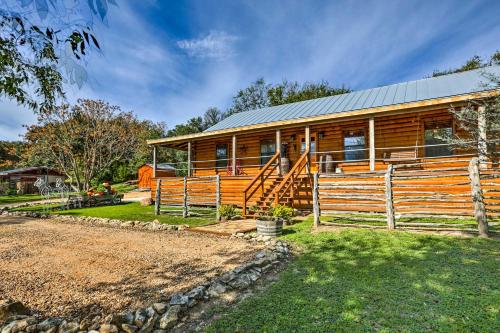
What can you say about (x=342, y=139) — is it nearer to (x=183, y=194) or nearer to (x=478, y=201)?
(x=478, y=201)

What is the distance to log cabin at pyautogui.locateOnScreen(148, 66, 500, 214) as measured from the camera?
9969mm

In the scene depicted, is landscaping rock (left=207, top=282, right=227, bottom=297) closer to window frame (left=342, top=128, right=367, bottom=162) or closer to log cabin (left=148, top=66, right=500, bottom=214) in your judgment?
log cabin (left=148, top=66, right=500, bottom=214)

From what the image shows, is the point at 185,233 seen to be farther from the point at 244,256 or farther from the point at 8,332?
the point at 8,332

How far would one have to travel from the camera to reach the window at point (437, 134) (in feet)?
34.6

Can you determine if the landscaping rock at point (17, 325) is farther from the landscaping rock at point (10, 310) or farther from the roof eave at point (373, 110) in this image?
the roof eave at point (373, 110)

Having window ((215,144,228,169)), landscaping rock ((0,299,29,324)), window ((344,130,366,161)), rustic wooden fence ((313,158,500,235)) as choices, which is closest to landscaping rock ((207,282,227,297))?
landscaping rock ((0,299,29,324))

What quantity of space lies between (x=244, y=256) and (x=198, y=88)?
1718 cm

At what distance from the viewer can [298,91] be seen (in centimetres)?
3850

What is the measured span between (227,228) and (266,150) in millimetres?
7705

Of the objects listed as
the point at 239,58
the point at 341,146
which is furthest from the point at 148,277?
the point at 239,58

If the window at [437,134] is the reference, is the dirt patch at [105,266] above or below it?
below

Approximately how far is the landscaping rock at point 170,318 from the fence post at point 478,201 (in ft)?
21.0

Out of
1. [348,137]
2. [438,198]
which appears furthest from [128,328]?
[348,137]

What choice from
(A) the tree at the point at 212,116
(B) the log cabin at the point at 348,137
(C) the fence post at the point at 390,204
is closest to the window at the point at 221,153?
(B) the log cabin at the point at 348,137
